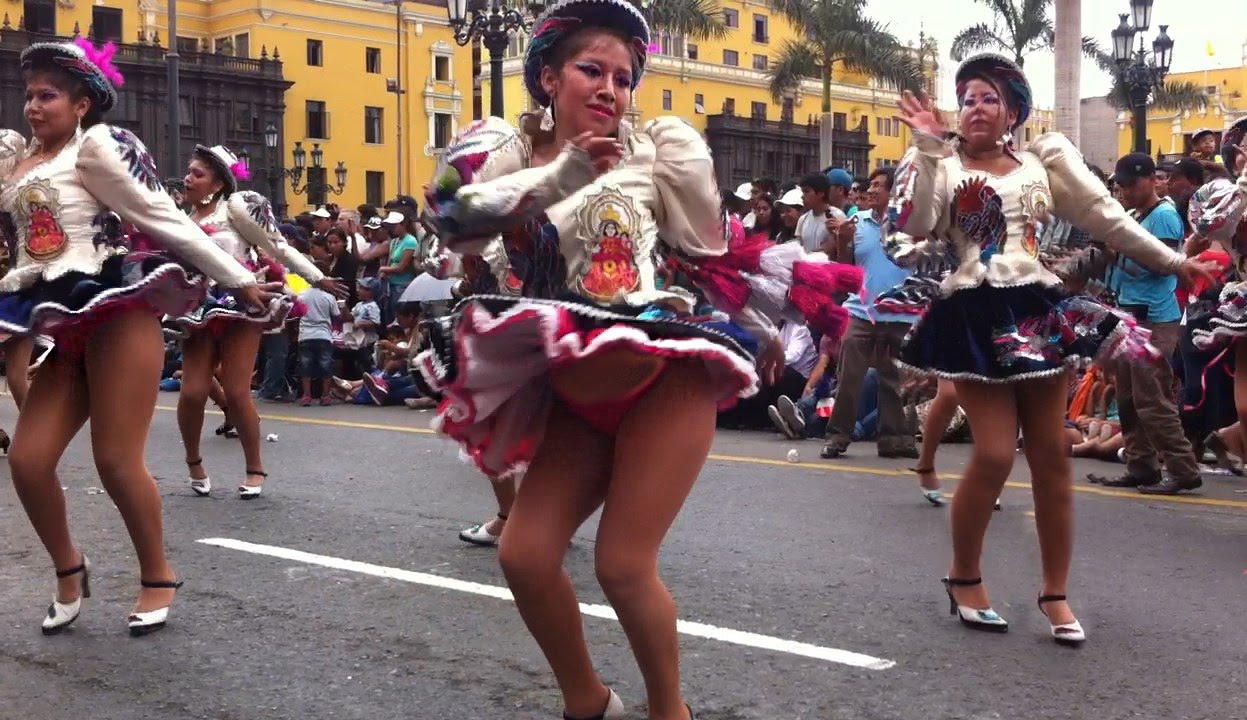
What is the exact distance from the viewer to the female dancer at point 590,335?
363cm

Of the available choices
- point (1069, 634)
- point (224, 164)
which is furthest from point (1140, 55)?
point (1069, 634)

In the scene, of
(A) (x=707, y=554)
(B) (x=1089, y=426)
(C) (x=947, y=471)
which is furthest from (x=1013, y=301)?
(B) (x=1089, y=426)

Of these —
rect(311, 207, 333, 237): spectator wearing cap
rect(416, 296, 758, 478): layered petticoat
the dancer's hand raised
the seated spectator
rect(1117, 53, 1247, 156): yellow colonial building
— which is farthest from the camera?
rect(1117, 53, 1247, 156): yellow colonial building

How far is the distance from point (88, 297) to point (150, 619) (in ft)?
3.96

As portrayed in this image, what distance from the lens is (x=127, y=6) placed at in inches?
2448

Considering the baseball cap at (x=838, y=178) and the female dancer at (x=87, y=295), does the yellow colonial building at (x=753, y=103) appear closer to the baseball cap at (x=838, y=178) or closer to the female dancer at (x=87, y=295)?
the baseball cap at (x=838, y=178)

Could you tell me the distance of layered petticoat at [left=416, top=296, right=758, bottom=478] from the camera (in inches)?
141

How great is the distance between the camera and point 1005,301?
17.7ft

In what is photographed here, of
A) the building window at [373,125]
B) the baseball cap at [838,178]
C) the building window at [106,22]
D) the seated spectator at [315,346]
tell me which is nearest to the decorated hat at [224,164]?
the baseball cap at [838,178]

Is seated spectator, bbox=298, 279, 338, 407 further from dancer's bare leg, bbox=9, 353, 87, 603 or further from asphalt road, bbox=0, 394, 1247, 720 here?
dancer's bare leg, bbox=9, 353, 87, 603

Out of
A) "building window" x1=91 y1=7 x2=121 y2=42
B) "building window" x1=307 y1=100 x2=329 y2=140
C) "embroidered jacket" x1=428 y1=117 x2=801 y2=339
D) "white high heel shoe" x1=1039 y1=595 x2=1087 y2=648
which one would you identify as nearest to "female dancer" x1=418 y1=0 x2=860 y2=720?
"embroidered jacket" x1=428 y1=117 x2=801 y2=339

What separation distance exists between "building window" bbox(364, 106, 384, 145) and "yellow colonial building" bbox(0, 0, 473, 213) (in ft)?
0.21

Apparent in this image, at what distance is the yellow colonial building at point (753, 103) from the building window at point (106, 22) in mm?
16581

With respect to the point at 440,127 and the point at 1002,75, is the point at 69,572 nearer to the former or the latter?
the point at 1002,75
